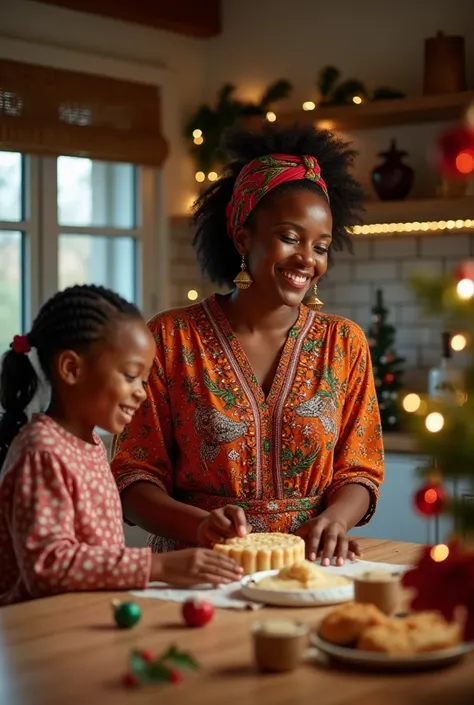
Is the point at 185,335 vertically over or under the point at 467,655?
over

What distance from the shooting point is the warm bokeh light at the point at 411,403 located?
4.41ft

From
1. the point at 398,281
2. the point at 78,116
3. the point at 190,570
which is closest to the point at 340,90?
the point at 398,281

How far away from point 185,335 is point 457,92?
264 centimetres

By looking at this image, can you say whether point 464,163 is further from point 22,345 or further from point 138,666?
point 22,345

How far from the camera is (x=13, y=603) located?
6.82 ft

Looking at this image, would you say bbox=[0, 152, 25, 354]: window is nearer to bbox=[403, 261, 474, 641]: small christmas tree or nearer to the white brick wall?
the white brick wall

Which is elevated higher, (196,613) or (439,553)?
(439,553)

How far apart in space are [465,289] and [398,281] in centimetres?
412

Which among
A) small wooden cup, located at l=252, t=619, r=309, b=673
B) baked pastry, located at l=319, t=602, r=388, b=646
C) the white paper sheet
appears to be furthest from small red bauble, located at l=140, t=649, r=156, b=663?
the white paper sheet

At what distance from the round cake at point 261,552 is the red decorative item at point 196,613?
33cm

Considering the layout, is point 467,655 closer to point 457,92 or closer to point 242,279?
point 242,279

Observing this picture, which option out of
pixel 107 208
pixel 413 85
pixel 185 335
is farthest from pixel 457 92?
pixel 185 335

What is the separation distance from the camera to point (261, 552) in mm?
2199

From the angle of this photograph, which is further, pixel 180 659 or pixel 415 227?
pixel 415 227
